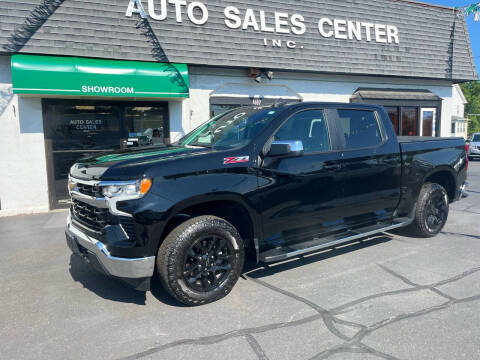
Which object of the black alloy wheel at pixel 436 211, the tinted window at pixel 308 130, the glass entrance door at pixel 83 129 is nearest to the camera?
the tinted window at pixel 308 130

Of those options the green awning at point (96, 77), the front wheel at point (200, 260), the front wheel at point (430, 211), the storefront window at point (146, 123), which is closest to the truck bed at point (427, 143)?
the front wheel at point (430, 211)

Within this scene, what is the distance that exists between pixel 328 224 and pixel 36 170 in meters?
6.72

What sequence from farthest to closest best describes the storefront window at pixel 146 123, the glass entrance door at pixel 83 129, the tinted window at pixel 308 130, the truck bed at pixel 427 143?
the storefront window at pixel 146 123, the glass entrance door at pixel 83 129, the truck bed at pixel 427 143, the tinted window at pixel 308 130

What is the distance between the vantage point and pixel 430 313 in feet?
10.5

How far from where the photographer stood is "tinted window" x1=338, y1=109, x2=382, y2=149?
14.7 ft

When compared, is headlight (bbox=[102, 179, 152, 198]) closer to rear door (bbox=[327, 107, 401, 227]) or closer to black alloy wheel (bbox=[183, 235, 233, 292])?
black alloy wheel (bbox=[183, 235, 233, 292])

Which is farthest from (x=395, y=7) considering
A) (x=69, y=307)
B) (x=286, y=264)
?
(x=69, y=307)

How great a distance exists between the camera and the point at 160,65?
26.6ft

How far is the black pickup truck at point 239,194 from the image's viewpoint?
3.14 metres

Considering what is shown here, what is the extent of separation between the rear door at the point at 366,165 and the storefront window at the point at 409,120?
8.30 m

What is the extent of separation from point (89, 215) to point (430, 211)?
4736mm

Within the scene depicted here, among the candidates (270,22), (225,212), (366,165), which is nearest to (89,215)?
(225,212)

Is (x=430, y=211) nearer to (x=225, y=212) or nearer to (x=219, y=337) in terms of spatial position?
(x=225, y=212)

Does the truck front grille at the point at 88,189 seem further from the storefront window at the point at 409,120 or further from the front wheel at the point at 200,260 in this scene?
the storefront window at the point at 409,120
